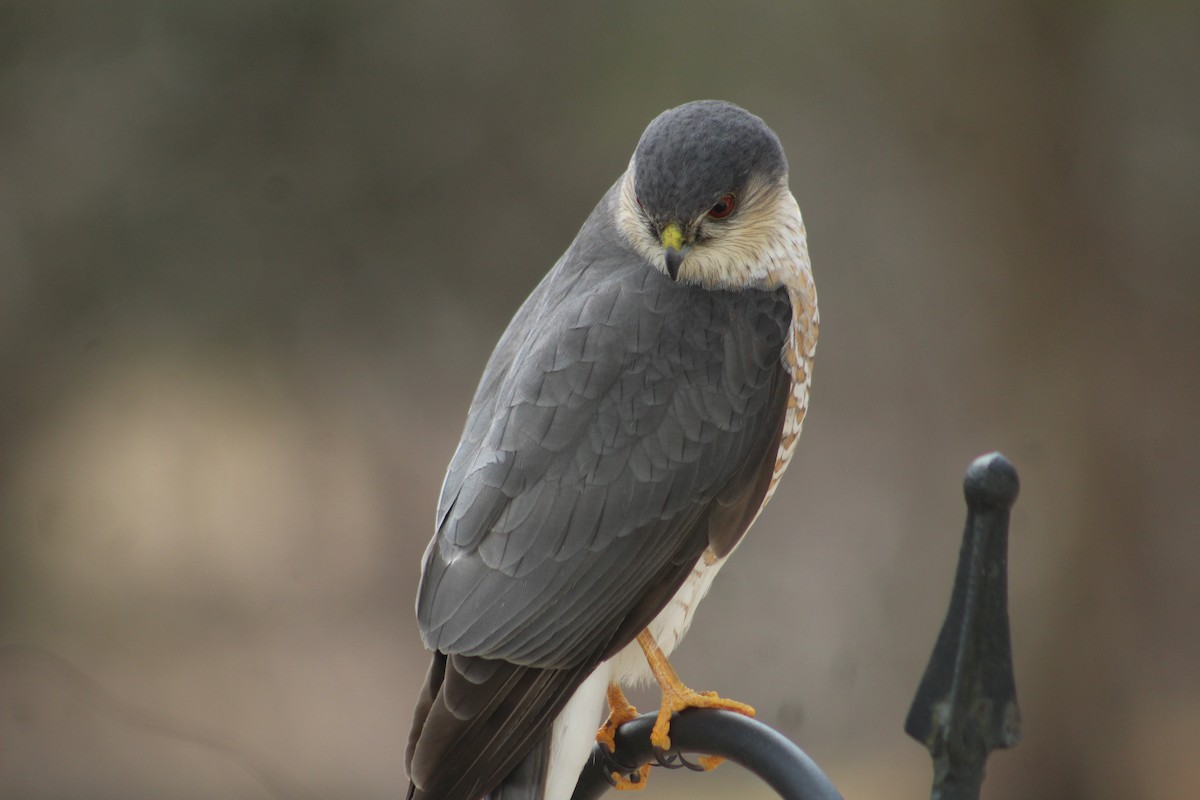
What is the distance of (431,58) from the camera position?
15.1ft

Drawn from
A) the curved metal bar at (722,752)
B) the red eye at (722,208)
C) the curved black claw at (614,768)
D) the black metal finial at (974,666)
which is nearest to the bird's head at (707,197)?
the red eye at (722,208)

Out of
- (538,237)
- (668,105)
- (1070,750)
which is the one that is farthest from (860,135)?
(1070,750)

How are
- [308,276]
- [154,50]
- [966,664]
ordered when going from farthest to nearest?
[308,276] → [154,50] → [966,664]

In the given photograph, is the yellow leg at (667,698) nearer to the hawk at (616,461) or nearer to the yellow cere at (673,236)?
the hawk at (616,461)

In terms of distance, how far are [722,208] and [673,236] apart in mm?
111

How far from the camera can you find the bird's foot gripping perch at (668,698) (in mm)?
2236

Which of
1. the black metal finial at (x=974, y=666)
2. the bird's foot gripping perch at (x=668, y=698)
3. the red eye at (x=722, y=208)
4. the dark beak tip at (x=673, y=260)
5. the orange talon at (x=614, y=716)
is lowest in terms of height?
the orange talon at (x=614, y=716)

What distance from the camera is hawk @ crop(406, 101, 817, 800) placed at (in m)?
1.99

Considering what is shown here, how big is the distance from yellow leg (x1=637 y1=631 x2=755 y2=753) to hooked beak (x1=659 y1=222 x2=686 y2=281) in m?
0.63

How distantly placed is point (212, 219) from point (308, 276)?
1.26 feet

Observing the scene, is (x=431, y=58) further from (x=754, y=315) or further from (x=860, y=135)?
(x=754, y=315)

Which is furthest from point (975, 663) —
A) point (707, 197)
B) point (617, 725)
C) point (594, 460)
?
point (617, 725)

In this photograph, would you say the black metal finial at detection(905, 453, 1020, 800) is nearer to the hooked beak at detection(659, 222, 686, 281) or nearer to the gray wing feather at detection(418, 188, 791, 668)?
the gray wing feather at detection(418, 188, 791, 668)

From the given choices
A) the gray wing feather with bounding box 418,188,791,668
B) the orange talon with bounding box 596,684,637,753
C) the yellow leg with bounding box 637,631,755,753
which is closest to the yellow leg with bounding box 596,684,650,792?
the orange talon with bounding box 596,684,637,753
